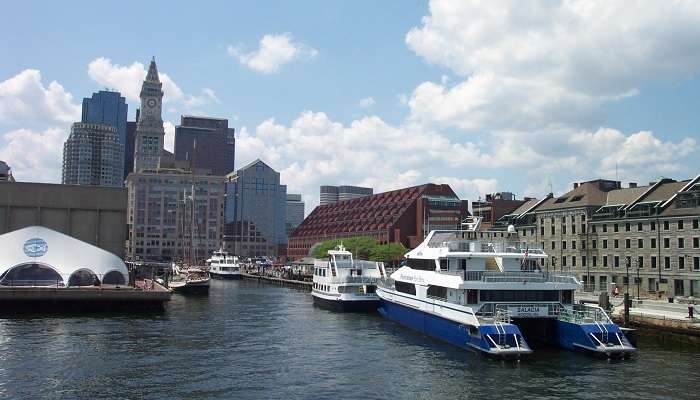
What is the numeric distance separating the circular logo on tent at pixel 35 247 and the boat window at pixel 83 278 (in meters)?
4.76

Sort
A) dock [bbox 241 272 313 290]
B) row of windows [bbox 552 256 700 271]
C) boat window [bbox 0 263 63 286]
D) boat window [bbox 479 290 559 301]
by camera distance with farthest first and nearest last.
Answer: dock [bbox 241 272 313 290], row of windows [bbox 552 256 700 271], boat window [bbox 0 263 63 286], boat window [bbox 479 290 559 301]

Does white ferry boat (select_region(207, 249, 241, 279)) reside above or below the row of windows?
below

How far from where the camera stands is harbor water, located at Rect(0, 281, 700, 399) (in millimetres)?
33938

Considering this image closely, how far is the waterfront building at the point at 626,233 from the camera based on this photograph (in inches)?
3041

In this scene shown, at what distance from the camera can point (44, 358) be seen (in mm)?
41156

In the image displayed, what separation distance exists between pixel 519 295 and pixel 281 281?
98.8m

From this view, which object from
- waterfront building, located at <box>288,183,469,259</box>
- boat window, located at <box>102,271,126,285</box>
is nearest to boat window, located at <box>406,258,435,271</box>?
boat window, located at <box>102,271,126,285</box>

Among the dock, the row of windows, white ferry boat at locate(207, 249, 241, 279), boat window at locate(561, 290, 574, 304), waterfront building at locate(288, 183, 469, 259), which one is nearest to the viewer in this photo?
boat window at locate(561, 290, 574, 304)

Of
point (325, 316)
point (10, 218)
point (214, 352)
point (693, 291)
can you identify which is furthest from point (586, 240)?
point (10, 218)

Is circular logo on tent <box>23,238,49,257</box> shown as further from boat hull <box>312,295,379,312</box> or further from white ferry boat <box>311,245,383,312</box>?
boat hull <box>312,295,379,312</box>

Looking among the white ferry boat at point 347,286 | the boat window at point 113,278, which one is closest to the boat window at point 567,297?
the white ferry boat at point 347,286

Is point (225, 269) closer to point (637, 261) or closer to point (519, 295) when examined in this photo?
point (637, 261)

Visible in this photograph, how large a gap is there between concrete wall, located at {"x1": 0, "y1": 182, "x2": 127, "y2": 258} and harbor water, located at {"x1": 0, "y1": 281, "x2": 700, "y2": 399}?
1833 inches

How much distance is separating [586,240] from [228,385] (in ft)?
233
